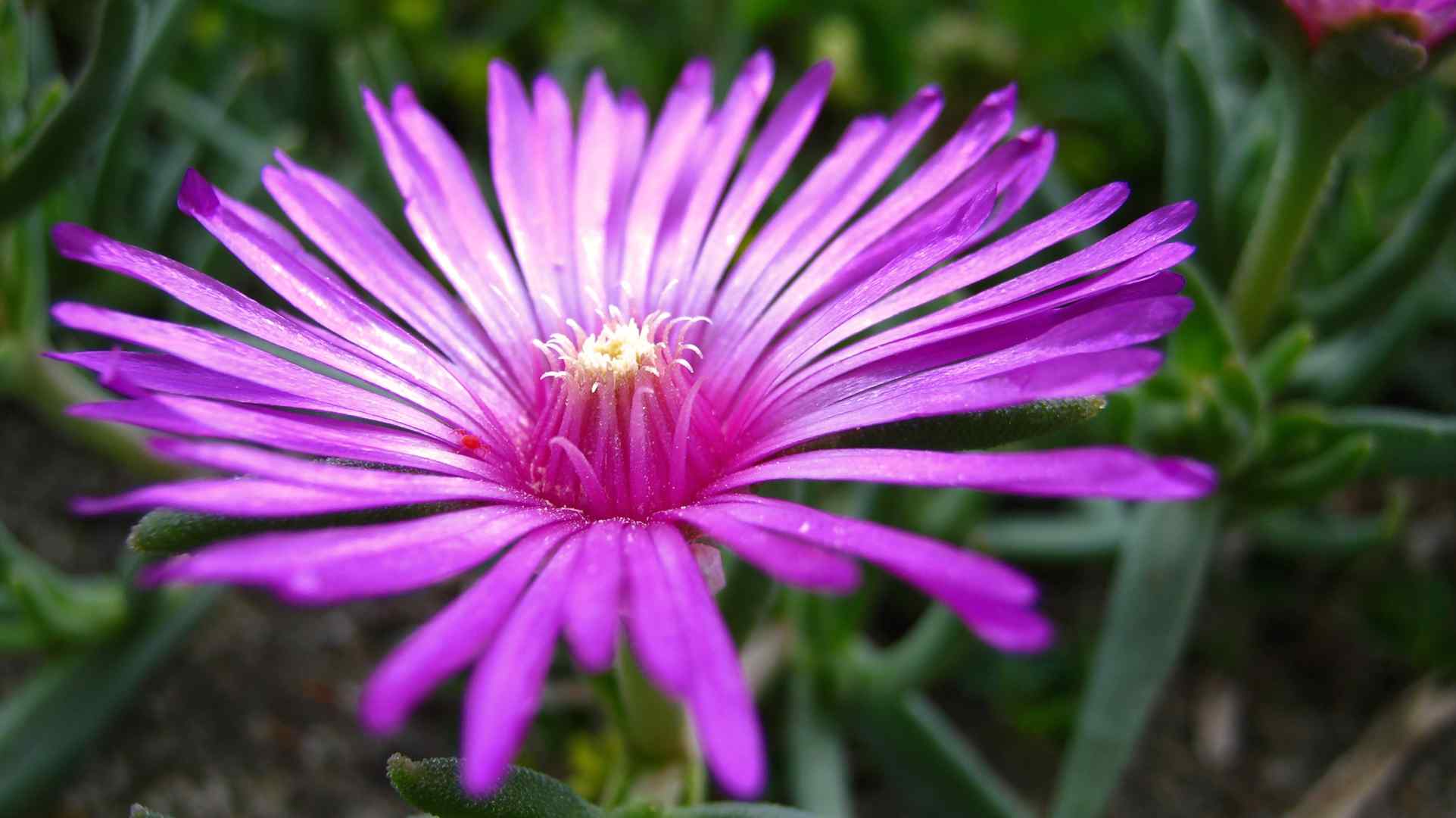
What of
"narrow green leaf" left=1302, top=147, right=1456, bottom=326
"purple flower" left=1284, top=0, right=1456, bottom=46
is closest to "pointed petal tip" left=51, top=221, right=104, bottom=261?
"purple flower" left=1284, top=0, right=1456, bottom=46

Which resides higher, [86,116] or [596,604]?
[86,116]

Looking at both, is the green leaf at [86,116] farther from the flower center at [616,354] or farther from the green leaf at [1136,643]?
the green leaf at [1136,643]

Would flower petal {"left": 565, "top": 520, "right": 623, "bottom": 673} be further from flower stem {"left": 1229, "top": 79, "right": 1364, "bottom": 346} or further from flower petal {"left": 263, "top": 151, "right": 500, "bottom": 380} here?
flower stem {"left": 1229, "top": 79, "right": 1364, "bottom": 346}

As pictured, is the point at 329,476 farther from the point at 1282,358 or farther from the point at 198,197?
the point at 1282,358

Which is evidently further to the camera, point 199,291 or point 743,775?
point 199,291

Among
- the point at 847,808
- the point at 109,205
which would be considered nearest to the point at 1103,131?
the point at 847,808

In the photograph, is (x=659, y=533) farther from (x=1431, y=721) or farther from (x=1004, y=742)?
(x=1431, y=721)

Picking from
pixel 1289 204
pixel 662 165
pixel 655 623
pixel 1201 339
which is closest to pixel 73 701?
pixel 662 165
